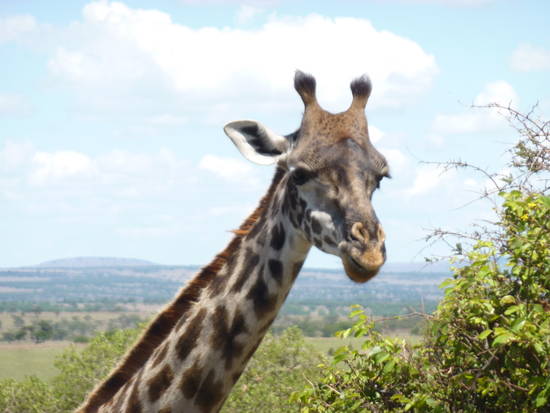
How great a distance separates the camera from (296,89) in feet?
27.0

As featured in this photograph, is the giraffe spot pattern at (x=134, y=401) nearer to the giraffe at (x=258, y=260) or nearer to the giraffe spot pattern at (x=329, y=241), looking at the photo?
the giraffe at (x=258, y=260)

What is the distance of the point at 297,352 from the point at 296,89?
20.2 m

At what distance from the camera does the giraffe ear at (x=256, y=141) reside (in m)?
7.82

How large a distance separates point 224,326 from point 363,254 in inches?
58.0

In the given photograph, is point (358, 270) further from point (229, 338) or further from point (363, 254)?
point (229, 338)

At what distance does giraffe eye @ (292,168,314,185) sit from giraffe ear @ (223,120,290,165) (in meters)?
0.34

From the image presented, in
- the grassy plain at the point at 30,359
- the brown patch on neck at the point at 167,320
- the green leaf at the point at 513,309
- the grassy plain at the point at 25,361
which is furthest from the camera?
the grassy plain at the point at 25,361

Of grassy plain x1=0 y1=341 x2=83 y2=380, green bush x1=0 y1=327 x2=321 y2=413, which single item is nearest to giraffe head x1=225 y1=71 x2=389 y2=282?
green bush x1=0 y1=327 x2=321 y2=413

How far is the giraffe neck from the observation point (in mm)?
7602

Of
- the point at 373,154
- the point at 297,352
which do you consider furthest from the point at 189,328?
the point at 297,352

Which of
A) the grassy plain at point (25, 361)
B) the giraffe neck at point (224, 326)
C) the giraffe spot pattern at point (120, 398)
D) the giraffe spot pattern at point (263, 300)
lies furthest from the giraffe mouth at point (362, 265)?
the grassy plain at point (25, 361)

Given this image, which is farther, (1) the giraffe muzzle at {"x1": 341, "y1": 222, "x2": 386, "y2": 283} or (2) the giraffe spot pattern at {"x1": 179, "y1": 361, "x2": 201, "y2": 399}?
(2) the giraffe spot pattern at {"x1": 179, "y1": 361, "x2": 201, "y2": 399}

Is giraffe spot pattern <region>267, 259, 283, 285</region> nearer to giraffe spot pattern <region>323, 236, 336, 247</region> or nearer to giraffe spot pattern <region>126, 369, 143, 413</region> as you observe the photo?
giraffe spot pattern <region>323, 236, 336, 247</region>

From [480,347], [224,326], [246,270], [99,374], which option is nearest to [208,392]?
[224,326]
